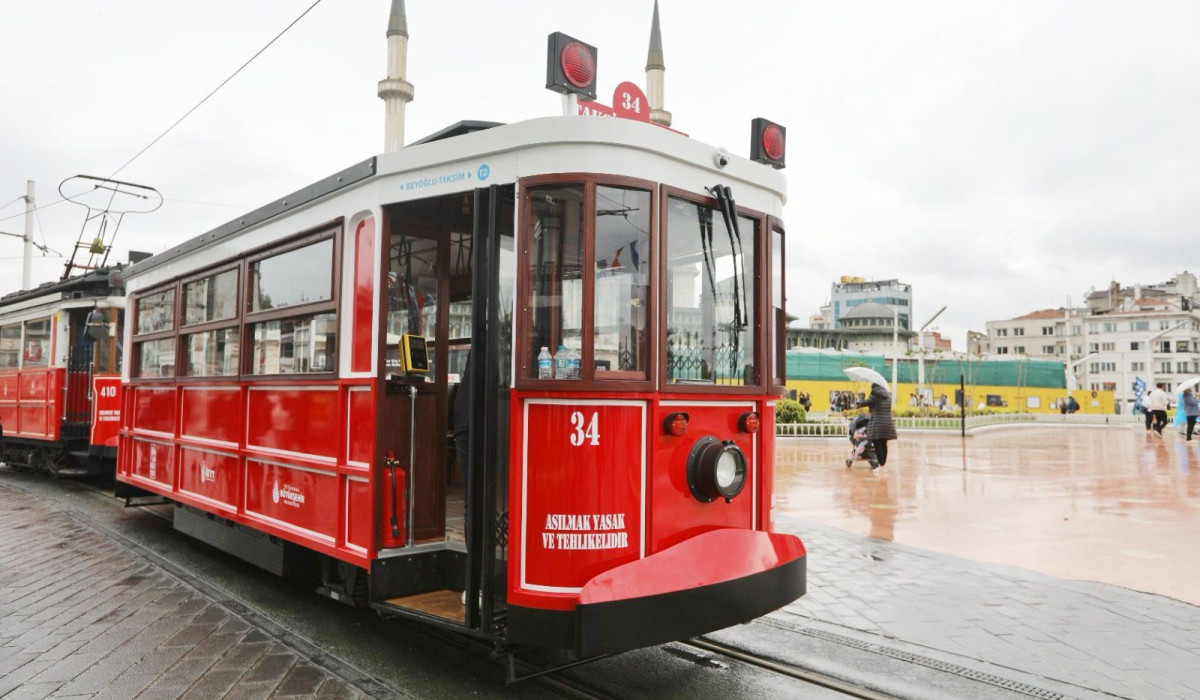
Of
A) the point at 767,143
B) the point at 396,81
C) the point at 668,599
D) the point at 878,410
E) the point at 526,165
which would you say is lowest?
the point at 668,599

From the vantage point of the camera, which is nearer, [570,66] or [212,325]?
[570,66]

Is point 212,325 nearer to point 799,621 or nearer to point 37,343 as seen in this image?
point 799,621

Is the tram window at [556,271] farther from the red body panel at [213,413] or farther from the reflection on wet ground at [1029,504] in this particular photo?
the reflection on wet ground at [1029,504]

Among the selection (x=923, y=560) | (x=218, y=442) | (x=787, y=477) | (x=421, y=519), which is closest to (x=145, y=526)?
(x=218, y=442)

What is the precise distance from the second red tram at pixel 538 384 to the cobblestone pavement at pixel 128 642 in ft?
1.76

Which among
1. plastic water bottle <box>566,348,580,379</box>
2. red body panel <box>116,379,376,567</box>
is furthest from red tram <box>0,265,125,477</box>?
plastic water bottle <box>566,348,580,379</box>

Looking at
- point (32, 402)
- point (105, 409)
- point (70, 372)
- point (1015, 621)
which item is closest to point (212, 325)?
point (105, 409)

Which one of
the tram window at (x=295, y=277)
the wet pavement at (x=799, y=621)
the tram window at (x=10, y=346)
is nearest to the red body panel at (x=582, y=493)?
the wet pavement at (x=799, y=621)

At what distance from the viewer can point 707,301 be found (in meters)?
4.14

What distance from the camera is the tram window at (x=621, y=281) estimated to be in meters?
3.78

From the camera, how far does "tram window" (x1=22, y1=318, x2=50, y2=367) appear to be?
1176 centimetres

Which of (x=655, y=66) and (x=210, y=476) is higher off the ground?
(x=655, y=66)

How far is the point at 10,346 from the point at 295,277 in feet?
35.1

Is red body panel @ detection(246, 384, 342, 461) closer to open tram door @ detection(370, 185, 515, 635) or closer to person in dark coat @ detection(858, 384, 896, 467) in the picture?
open tram door @ detection(370, 185, 515, 635)
